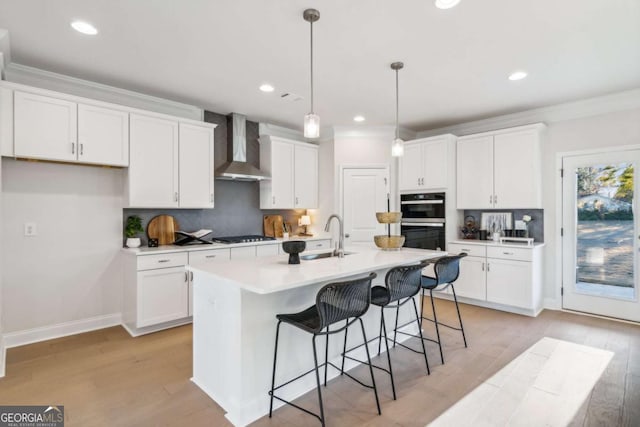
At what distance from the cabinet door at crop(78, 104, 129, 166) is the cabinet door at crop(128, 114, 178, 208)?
0.29 ft

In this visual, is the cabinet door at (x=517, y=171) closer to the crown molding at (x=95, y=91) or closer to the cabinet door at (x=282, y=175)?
the cabinet door at (x=282, y=175)

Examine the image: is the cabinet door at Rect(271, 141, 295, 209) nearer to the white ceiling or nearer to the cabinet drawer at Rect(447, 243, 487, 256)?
the white ceiling

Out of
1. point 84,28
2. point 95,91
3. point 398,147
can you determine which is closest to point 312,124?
point 398,147

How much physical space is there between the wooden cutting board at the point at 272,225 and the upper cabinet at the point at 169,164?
1091 millimetres

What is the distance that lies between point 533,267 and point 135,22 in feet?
15.5

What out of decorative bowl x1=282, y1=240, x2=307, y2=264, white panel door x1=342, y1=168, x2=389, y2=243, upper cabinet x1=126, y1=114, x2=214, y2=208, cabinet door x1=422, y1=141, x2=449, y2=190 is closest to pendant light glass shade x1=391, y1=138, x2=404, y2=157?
decorative bowl x1=282, y1=240, x2=307, y2=264

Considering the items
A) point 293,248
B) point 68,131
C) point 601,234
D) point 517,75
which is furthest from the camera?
point 601,234

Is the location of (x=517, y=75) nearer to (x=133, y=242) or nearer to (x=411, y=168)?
(x=411, y=168)

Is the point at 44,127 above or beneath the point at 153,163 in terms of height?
above

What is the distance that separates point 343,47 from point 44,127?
2784mm

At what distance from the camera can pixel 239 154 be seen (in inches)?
180

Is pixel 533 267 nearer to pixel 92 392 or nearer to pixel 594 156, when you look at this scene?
pixel 594 156

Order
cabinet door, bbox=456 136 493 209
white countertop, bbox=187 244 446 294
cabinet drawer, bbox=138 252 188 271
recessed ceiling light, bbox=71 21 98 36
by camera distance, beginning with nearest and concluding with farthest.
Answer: white countertop, bbox=187 244 446 294, recessed ceiling light, bbox=71 21 98 36, cabinet drawer, bbox=138 252 188 271, cabinet door, bbox=456 136 493 209

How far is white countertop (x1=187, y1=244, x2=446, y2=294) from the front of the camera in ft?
5.95
